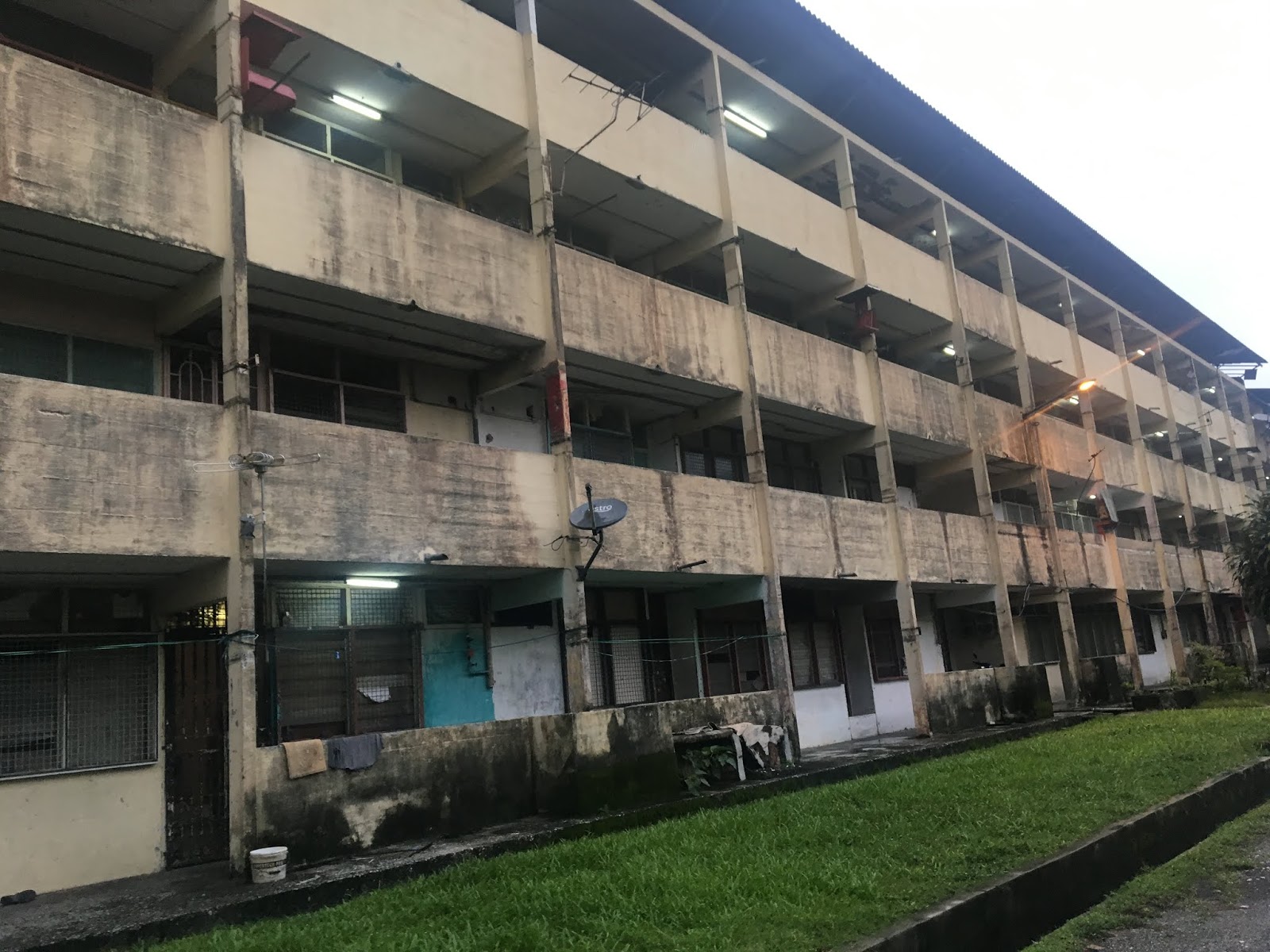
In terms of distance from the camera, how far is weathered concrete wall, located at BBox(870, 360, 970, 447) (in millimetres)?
19828

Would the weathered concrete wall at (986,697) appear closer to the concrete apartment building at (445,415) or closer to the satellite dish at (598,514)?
the concrete apartment building at (445,415)

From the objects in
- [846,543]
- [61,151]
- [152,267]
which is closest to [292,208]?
[152,267]

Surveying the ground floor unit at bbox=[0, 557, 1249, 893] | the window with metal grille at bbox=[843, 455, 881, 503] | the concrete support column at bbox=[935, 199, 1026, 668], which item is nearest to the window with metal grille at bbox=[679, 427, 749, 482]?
the ground floor unit at bbox=[0, 557, 1249, 893]

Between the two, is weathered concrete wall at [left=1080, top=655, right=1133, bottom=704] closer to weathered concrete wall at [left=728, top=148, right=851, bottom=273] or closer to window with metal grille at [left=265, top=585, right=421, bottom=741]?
weathered concrete wall at [left=728, top=148, right=851, bottom=273]

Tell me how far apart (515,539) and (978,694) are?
450 inches

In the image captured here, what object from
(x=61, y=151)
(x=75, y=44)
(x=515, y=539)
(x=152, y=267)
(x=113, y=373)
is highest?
(x=75, y=44)

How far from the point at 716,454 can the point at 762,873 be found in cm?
1167

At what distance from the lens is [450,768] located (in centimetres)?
1070

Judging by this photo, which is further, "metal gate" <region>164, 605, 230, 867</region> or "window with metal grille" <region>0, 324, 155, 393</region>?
"metal gate" <region>164, 605, 230, 867</region>

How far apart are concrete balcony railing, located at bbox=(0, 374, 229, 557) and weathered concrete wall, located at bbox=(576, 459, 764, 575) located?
181 inches

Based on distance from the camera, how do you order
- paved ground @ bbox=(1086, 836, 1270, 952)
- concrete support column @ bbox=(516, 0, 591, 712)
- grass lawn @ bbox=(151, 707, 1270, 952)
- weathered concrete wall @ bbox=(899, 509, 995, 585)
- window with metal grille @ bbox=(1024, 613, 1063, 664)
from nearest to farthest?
paved ground @ bbox=(1086, 836, 1270, 952) < grass lawn @ bbox=(151, 707, 1270, 952) < concrete support column @ bbox=(516, 0, 591, 712) < weathered concrete wall @ bbox=(899, 509, 995, 585) < window with metal grille @ bbox=(1024, 613, 1063, 664)

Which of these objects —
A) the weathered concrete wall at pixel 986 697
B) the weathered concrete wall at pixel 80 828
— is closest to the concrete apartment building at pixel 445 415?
the weathered concrete wall at pixel 80 828

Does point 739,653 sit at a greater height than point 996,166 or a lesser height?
lesser

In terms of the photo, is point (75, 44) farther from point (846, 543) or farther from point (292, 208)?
point (846, 543)
